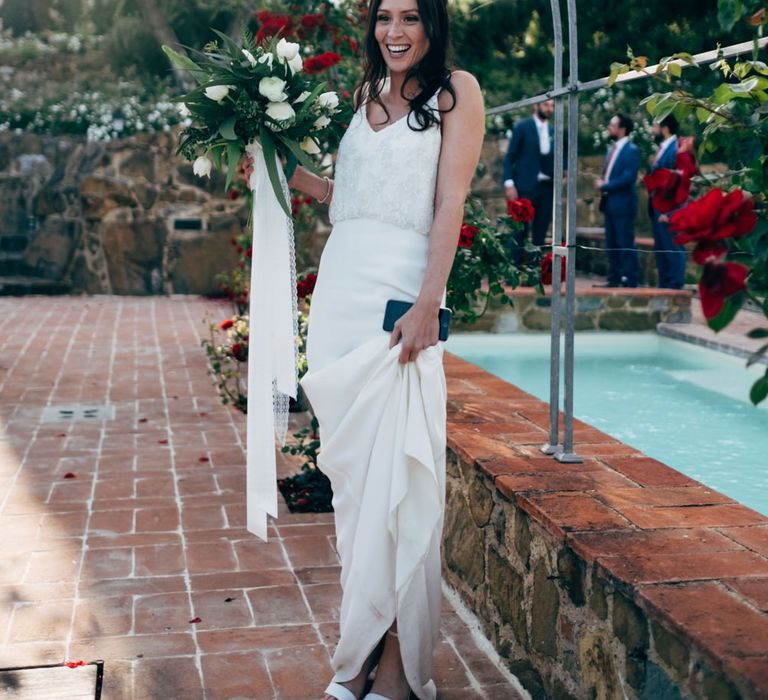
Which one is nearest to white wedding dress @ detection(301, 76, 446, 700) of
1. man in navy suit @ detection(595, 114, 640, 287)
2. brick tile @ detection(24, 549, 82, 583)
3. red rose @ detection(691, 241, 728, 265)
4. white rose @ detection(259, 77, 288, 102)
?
white rose @ detection(259, 77, 288, 102)

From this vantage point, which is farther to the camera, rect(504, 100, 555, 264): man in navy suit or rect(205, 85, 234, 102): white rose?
rect(504, 100, 555, 264): man in navy suit

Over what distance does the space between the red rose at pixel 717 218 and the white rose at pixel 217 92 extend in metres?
1.60

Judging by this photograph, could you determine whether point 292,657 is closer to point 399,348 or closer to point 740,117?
point 399,348

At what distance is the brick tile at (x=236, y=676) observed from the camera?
9.53 feet

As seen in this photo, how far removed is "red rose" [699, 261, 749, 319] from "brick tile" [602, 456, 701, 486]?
1637 mm

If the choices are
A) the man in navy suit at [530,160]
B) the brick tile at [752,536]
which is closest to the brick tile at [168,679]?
the brick tile at [752,536]

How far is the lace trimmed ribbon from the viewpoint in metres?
3.01

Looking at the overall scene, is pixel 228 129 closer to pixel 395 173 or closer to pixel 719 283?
pixel 395 173

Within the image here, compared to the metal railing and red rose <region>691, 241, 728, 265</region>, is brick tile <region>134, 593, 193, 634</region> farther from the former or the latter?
red rose <region>691, 241, 728, 265</region>

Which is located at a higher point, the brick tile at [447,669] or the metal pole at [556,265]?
the metal pole at [556,265]

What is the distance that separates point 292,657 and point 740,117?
6.55 feet

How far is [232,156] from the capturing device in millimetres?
2811

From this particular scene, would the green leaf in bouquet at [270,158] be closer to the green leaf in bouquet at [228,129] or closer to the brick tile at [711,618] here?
the green leaf in bouquet at [228,129]

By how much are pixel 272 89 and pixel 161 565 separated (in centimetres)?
190
